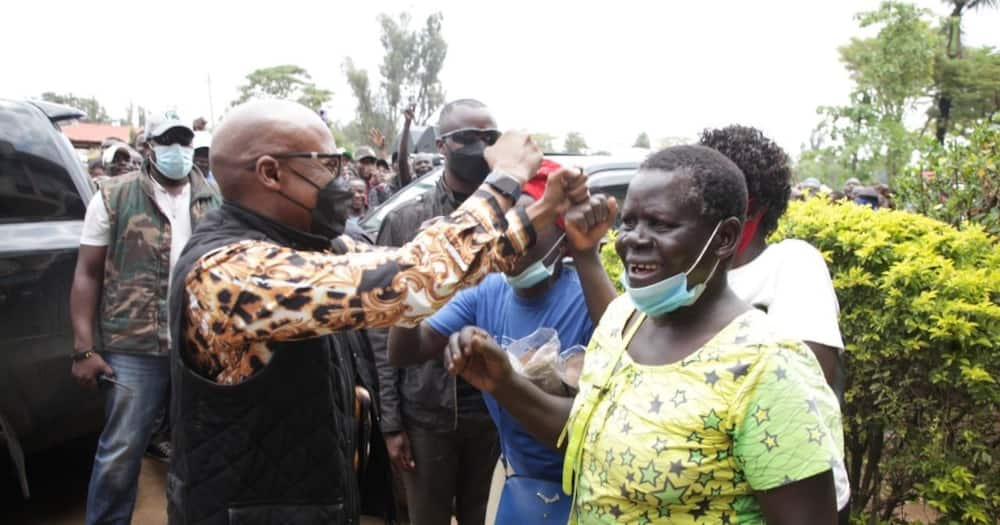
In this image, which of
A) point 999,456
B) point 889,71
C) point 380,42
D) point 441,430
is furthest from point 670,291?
point 380,42

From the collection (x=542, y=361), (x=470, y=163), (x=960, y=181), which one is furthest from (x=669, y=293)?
(x=960, y=181)

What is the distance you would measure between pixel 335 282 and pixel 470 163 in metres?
1.94

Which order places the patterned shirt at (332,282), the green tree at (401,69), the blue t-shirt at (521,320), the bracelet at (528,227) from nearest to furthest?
the patterned shirt at (332,282), the bracelet at (528,227), the blue t-shirt at (521,320), the green tree at (401,69)

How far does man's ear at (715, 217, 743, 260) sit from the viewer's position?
1.74 metres

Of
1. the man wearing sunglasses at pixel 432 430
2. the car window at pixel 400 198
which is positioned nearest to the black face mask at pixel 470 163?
the man wearing sunglasses at pixel 432 430

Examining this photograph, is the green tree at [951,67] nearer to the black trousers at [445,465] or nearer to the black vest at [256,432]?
the black trousers at [445,465]

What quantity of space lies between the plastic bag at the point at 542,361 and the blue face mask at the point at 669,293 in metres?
0.41

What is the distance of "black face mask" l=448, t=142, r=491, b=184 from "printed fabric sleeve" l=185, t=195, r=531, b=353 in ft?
5.80

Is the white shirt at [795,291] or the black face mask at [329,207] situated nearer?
the black face mask at [329,207]

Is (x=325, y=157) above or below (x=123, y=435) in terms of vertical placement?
above

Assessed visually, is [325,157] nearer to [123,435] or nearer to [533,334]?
[533,334]

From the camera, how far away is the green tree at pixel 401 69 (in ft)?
→ 180

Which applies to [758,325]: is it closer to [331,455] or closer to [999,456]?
[331,455]

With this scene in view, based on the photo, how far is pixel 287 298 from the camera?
1.66 metres
